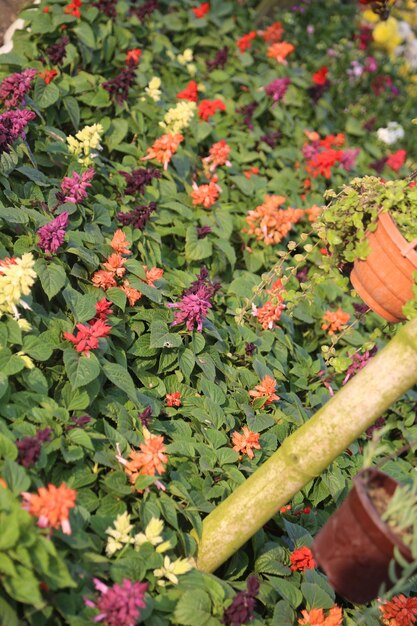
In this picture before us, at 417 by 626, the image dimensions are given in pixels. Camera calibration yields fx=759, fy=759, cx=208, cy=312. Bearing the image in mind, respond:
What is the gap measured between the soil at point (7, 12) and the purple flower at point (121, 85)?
1.06 m

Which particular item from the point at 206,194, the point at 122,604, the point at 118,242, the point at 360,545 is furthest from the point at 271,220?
the point at 122,604

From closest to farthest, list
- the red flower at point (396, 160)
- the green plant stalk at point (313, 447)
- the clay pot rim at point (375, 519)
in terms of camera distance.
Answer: the clay pot rim at point (375, 519)
the green plant stalk at point (313, 447)
the red flower at point (396, 160)

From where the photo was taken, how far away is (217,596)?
2.87 metres

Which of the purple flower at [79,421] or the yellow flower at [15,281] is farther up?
the yellow flower at [15,281]

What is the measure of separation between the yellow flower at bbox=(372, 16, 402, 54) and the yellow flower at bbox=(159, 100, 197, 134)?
4388 millimetres

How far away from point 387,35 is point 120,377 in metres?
6.76

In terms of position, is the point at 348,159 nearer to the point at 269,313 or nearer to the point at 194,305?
the point at 269,313

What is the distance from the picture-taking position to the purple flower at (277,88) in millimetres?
6066

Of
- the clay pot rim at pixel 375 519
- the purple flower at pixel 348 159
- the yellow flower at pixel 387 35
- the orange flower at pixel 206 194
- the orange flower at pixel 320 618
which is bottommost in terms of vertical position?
the orange flower at pixel 320 618

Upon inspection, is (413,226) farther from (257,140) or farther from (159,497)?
(257,140)

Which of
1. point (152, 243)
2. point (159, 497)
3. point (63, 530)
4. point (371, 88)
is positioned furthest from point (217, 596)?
point (371, 88)

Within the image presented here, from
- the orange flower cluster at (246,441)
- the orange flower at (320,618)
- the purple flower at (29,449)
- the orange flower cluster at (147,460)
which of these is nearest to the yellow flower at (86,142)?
the orange flower cluster at (246,441)

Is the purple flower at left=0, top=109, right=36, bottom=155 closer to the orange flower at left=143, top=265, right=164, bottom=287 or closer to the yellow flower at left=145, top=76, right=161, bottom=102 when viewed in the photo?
the orange flower at left=143, top=265, right=164, bottom=287

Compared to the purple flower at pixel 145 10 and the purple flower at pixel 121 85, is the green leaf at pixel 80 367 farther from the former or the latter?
the purple flower at pixel 145 10
